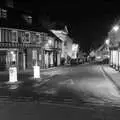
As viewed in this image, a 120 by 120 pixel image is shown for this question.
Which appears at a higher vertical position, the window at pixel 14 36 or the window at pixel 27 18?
the window at pixel 27 18

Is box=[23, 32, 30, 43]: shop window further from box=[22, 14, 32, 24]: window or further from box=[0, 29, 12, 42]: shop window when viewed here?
box=[22, 14, 32, 24]: window

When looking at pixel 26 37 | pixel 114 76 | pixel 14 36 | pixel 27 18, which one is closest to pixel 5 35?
pixel 14 36

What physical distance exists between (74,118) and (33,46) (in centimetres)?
3052

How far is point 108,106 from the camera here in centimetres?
884

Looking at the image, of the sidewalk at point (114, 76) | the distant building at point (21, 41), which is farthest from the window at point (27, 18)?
the sidewalk at point (114, 76)

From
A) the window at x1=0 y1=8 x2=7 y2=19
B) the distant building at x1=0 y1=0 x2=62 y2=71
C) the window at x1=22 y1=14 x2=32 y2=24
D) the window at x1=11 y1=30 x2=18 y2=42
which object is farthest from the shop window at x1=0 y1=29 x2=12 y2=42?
the window at x1=22 y1=14 x2=32 y2=24

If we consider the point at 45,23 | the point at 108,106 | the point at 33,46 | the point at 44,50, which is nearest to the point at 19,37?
the point at 33,46

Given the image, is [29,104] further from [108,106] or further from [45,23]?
[45,23]

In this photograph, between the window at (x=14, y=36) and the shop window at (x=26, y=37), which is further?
the shop window at (x=26, y=37)

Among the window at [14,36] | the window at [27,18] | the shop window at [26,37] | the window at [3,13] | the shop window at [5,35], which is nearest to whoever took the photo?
the shop window at [5,35]

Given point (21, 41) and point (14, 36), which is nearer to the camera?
point (14, 36)

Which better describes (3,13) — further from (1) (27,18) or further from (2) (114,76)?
(2) (114,76)

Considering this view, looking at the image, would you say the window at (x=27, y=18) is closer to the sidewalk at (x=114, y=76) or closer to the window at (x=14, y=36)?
the window at (x=14, y=36)

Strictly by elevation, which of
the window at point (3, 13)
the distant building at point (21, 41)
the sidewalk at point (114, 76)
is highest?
the window at point (3, 13)
